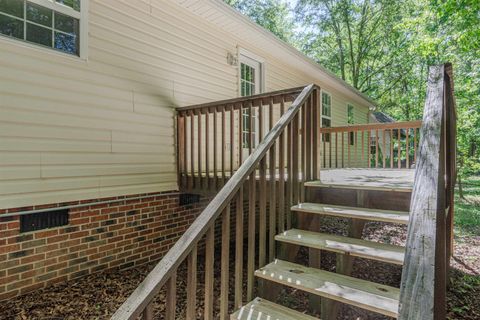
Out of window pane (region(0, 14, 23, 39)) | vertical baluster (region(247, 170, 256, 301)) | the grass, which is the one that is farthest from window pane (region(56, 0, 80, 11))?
the grass

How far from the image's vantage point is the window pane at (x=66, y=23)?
3.45m

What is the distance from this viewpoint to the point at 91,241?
3.71 metres

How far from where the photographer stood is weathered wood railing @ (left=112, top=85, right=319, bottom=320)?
146 cm

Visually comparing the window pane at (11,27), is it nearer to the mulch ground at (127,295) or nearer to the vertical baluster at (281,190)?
the mulch ground at (127,295)

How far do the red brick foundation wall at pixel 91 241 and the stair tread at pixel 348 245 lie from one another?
96.2 inches

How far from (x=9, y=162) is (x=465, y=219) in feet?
32.4

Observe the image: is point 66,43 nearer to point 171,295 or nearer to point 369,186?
point 171,295

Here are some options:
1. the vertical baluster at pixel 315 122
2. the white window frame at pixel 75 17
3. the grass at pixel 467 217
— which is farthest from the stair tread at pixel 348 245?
the grass at pixel 467 217

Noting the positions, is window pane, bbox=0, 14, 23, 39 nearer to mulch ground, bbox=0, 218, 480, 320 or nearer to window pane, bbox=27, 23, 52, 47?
window pane, bbox=27, 23, 52, 47

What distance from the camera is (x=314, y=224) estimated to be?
115 inches

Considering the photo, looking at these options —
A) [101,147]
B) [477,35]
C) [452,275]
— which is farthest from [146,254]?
[477,35]

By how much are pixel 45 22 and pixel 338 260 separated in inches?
159

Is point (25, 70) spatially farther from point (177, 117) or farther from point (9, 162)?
point (177, 117)

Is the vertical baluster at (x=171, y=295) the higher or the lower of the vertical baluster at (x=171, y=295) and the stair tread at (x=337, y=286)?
the higher
